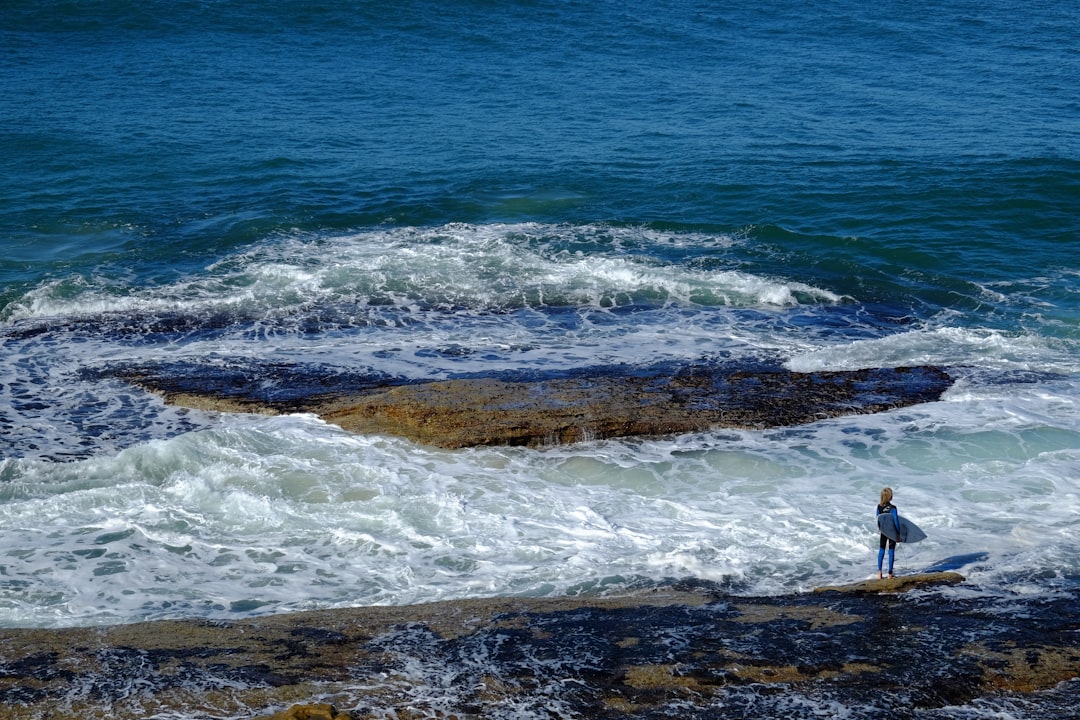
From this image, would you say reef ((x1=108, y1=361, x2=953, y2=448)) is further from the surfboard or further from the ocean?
the surfboard

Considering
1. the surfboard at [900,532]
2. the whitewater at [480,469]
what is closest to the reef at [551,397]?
the whitewater at [480,469]

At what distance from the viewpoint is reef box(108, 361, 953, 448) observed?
43.4 ft

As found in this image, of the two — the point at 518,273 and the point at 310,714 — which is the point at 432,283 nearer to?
the point at 518,273

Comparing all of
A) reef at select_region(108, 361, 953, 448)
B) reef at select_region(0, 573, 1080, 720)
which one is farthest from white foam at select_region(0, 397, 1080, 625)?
reef at select_region(0, 573, 1080, 720)

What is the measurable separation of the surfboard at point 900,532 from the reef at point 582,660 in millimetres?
505

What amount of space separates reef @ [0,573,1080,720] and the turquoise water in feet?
2.57

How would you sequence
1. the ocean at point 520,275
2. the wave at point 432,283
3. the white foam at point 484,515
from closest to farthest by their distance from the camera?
the white foam at point 484,515 → the ocean at point 520,275 → the wave at point 432,283

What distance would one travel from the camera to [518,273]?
800 inches

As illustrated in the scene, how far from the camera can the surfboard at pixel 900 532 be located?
10.1 metres

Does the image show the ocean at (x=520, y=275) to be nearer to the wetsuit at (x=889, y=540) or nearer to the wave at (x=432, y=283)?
the wave at (x=432, y=283)

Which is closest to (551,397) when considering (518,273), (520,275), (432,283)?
(432,283)

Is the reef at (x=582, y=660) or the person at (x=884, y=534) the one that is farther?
the person at (x=884, y=534)

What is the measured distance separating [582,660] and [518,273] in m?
12.6

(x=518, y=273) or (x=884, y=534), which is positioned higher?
(x=518, y=273)
